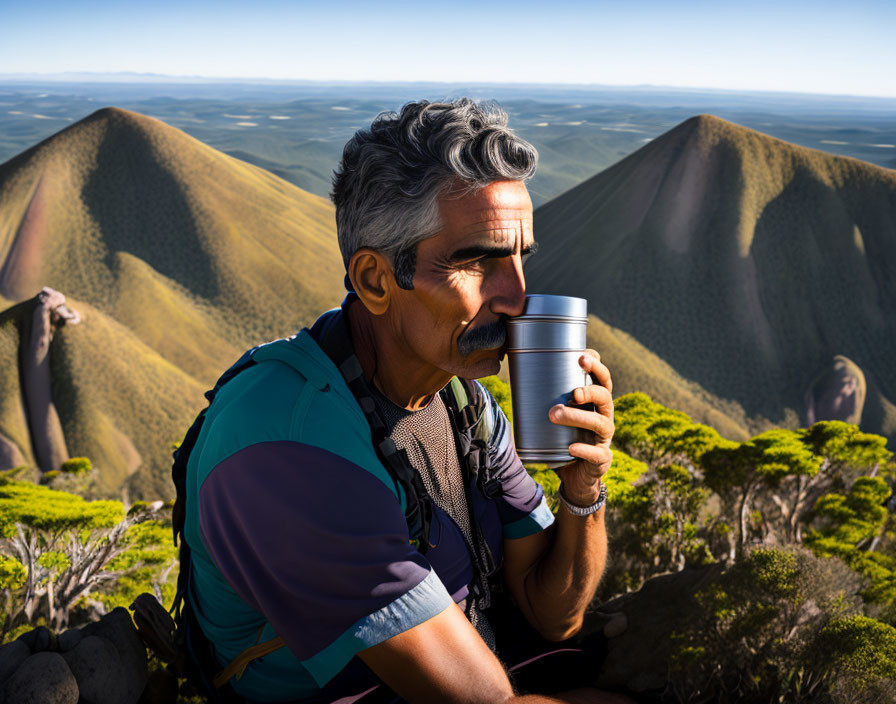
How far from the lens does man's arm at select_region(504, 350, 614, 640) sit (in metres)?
2.40

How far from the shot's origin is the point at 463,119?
2004mm

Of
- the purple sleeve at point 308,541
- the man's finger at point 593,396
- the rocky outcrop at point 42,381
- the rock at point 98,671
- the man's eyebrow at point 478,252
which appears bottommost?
the rocky outcrop at point 42,381

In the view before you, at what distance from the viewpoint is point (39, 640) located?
233cm

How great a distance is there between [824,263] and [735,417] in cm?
1559

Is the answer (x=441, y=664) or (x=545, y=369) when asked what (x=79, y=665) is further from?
(x=545, y=369)

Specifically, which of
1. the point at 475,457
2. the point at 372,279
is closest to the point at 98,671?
the point at 475,457

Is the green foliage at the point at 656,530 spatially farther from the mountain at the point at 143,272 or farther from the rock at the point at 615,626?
the mountain at the point at 143,272

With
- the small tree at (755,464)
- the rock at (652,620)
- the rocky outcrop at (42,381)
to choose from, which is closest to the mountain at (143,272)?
the rocky outcrop at (42,381)

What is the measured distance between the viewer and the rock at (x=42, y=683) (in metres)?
2.14

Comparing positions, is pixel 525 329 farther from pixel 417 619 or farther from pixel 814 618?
pixel 814 618

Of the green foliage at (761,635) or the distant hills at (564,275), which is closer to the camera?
the green foliage at (761,635)

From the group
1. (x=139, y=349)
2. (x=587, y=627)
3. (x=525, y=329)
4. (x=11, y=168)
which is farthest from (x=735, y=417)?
(x=11, y=168)

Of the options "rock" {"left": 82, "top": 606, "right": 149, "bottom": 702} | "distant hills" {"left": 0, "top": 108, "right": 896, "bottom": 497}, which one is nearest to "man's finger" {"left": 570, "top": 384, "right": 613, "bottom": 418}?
"rock" {"left": 82, "top": 606, "right": 149, "bottom": 702}

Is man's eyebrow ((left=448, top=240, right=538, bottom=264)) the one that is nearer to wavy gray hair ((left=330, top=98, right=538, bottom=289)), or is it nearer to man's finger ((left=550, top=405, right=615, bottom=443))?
wavy gray hair ((left=330, top=98, right=538, bottom=289))
